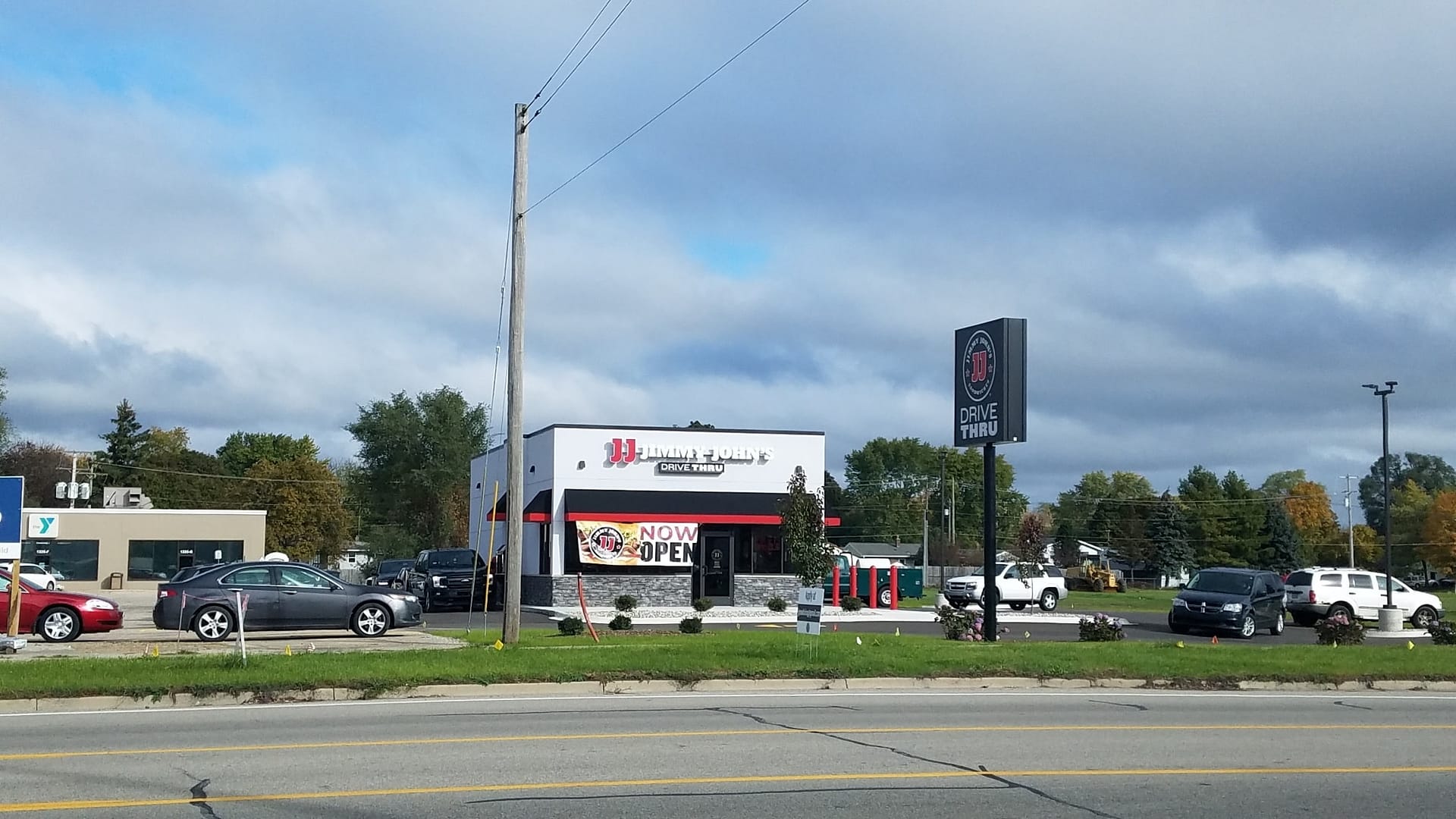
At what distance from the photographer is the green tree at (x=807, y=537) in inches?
1506

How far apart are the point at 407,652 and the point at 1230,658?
41.8 feet

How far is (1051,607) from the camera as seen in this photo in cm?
4869

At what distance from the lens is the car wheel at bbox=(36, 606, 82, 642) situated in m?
24.3

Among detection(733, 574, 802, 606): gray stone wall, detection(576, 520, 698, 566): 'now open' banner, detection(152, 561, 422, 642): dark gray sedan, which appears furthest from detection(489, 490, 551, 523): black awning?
detection(152, 561, 422, 642): dark gray sedan

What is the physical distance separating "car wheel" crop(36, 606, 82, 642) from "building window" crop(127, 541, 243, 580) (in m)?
32.2

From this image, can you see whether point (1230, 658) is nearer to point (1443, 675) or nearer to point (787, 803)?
point (1443, 675)

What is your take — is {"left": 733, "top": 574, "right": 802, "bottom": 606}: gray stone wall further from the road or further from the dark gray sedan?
the road

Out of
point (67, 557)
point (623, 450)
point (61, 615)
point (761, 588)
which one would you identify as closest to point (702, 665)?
point (61, 615)

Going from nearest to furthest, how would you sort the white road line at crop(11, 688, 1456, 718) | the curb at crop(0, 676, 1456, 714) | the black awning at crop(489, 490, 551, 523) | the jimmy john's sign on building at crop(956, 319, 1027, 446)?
the white road line at crop(11, 688, 1456, 718) < the curb at crop(0, 676, 1456, 714) < the jimmy john's sign on building at crop(956, 319, 1027, 446) < the black awning at crop(489, 490, 551, 523)

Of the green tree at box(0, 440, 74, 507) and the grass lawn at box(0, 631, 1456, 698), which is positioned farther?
the green tree at box(0, 440, 74, 507)

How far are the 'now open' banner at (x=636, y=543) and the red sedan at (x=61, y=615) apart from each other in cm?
1834

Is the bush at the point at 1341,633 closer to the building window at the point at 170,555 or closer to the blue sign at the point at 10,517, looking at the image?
the blue sign at the point at 10,517

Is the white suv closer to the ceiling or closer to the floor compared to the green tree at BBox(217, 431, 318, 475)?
closer to the floor

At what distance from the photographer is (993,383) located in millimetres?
26453
